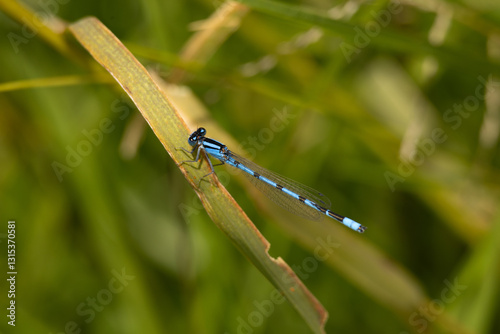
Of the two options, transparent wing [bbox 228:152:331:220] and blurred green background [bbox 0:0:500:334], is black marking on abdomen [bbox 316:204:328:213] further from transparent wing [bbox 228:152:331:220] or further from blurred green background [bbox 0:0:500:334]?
blurred green background [bbox 0:0:500:334]

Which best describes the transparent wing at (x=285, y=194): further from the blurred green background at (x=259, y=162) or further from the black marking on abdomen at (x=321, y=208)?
the blurred green background at (x=259, y=162)

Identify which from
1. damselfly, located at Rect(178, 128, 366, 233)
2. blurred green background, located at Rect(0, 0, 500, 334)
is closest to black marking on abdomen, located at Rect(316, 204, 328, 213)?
damselfly, located at Rect(178, 128, 366, 233)

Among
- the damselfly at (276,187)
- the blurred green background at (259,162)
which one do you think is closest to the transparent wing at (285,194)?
the damselfly at (276,187)

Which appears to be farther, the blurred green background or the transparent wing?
the blurred green background

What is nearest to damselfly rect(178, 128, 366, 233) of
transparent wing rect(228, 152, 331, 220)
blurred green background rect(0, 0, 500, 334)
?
transparent wing rect(228, 152, 331, 220)

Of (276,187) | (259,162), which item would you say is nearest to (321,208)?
(276,187)

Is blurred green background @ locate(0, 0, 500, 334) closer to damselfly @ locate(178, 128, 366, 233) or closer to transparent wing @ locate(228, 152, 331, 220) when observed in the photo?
damselfly @ locate(178, 128, 366, 233)
